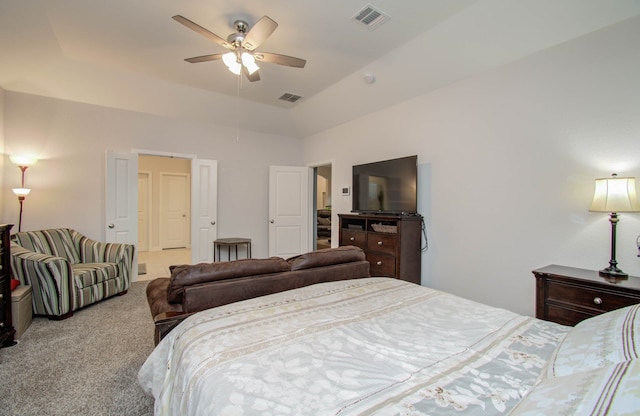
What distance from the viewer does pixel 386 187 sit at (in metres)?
3.85

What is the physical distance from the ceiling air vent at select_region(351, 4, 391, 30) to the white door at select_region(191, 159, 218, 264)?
3.49 m

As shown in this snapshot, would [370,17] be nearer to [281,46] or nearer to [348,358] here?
[281,46]

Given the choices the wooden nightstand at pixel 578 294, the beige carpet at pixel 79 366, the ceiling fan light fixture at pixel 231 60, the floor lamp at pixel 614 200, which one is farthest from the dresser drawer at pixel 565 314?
the ceiling fan light fixture at pixel 231 60

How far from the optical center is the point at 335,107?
4.60m

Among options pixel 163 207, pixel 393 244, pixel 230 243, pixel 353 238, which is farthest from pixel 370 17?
pixel 163 207

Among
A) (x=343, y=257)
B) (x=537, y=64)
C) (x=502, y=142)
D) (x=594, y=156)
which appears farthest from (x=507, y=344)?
(x=537, y=64)

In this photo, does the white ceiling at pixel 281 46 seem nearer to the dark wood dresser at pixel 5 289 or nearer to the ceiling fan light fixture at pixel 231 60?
the ceiling fan light fixture at pixel 231 60

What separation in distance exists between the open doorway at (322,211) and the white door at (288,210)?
324mm

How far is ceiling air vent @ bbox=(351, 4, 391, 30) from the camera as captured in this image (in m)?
2.56

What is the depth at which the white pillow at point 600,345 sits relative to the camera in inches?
30.1

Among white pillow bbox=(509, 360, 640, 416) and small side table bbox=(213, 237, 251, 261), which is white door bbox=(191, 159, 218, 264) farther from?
white pillow bbox=(509, 360, 640, 416)

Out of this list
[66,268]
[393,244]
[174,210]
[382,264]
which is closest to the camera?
[66,268]

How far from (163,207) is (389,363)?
25.9ft

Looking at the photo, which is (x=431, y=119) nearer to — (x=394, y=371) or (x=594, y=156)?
(x=594, y=156)
